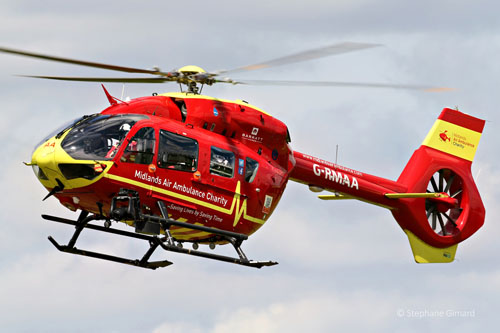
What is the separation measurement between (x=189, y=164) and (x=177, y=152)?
1.26 feet

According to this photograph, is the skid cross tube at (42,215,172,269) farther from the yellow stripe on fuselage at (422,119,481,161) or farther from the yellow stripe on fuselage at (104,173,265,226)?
the yellow stripe on fuselage at (422,119,481,161)

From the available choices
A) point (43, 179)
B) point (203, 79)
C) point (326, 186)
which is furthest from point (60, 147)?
point (326, 186)

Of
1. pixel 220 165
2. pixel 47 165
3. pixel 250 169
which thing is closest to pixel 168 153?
pixel 220 165

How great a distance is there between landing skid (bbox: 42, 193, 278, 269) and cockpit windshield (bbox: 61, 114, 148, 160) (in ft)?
3.42

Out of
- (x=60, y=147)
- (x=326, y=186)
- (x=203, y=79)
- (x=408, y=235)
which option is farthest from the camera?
(x=408, y=235)

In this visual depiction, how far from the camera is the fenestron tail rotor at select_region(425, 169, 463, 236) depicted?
2758 centimetres

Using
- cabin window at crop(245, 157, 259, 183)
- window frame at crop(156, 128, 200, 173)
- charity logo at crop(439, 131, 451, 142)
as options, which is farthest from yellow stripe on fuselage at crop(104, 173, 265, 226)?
charity logo at crop(439, 131, 451, 142)

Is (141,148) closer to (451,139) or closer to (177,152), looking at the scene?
(177,152)

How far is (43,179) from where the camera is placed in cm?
2023

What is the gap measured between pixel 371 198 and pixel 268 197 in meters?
4.49

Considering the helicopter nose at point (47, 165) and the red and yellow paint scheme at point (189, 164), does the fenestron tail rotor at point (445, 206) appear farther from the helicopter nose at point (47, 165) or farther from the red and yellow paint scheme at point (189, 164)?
the helicopter nose at point (47, 165)

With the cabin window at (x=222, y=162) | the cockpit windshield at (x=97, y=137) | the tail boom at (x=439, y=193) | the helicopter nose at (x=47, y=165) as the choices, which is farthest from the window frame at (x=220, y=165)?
the tail boom at (x=439, y=193)

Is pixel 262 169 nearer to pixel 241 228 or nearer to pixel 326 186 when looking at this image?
pixel 241 228

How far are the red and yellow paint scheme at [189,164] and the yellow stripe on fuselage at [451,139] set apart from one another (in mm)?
2917
